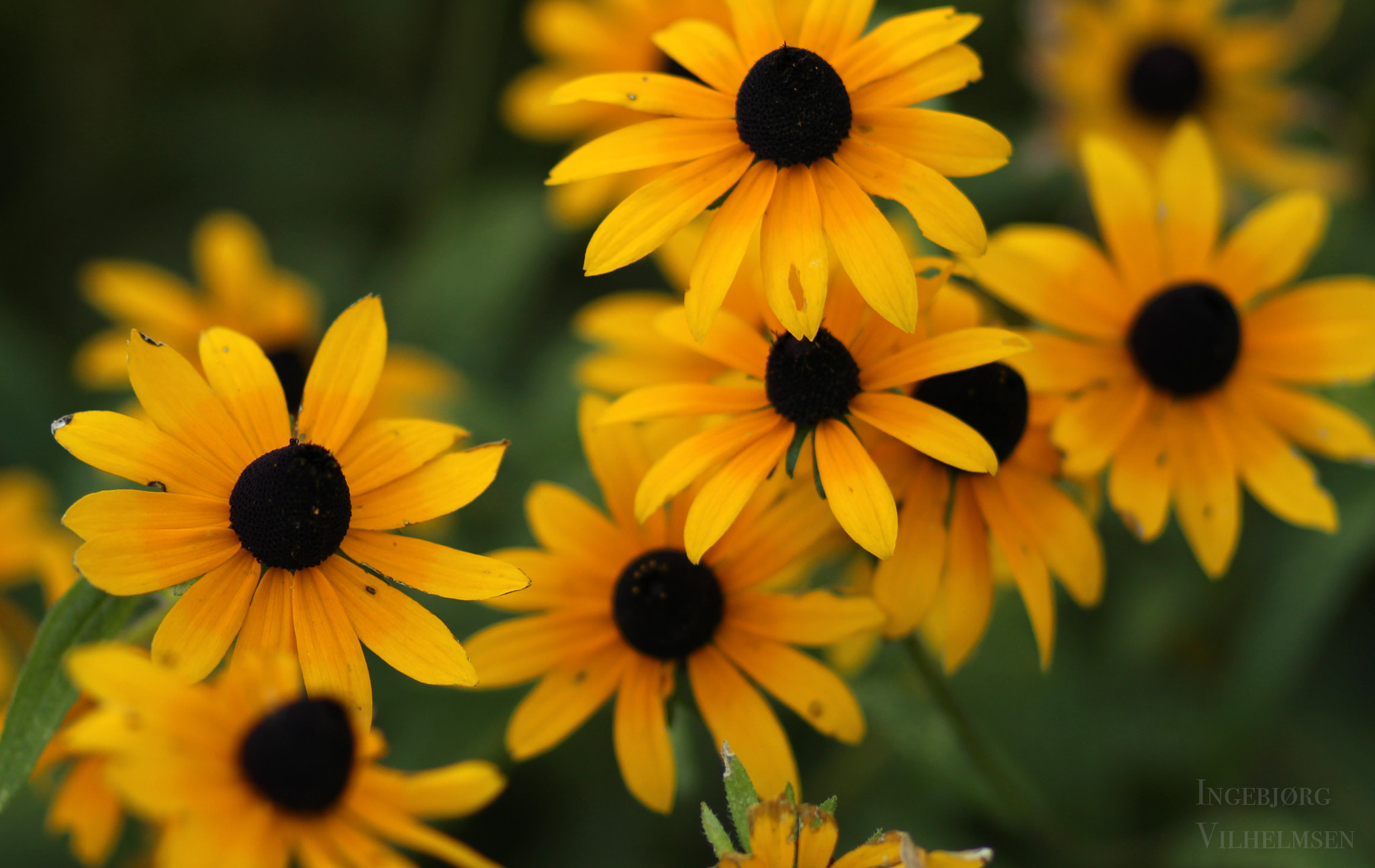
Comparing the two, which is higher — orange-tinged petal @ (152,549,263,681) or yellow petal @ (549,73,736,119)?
yellow petal @ (549,73,736,119)

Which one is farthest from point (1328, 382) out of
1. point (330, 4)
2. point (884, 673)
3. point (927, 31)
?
point (330, 4)

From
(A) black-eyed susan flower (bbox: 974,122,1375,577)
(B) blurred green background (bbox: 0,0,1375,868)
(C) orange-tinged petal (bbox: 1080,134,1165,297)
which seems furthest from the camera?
(B) blurred green background (bbox: 0,0,1375,868)

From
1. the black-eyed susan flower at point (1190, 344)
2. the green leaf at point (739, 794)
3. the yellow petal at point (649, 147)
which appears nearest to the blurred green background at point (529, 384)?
the black-eyed susan flower at point (1190, 344)

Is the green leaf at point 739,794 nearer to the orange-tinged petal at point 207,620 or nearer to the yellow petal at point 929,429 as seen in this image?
the yellow petal at point 929,429

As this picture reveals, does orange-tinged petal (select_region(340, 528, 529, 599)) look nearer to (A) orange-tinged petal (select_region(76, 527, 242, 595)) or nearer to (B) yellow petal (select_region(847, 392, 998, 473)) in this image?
(A) orange-tinged petal (select_region(76, 527, 242, 595))

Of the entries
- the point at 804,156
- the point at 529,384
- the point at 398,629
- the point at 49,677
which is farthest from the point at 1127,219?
the point at 529,384

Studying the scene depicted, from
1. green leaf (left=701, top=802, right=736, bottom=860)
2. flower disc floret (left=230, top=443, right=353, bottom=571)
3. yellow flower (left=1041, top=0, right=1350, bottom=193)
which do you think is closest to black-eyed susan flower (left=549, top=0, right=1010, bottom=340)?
flower disc floret (left=230, top=443, right=353, bottom=571)

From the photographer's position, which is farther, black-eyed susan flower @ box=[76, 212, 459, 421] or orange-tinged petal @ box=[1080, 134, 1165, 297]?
black-eyed susan flower @ box=[76, 212, 459, 421]

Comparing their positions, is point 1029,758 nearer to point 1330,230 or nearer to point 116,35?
point 1330,230
